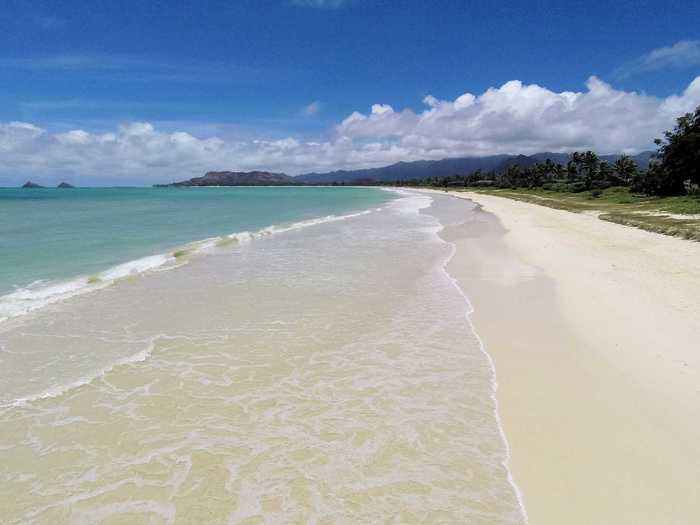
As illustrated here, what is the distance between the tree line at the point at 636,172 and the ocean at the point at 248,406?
50376 mm

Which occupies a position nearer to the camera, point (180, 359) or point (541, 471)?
point (541, 471)

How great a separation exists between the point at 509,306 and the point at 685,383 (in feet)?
15.4

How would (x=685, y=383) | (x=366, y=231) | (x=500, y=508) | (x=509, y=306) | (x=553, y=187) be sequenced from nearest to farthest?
(x=500, y=508)
(x=685, y=383)
(x=509, y=306)
(x=366, y=231)
(x=553, y=187)

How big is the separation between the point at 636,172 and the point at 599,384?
275 feet

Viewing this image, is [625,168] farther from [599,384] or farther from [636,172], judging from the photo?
[599,384]

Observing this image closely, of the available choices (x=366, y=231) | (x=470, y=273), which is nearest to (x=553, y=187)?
(x=366, y=231)

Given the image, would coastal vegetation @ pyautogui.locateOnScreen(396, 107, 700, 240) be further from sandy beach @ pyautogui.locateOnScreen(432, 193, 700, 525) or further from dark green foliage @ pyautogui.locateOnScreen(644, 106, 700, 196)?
sandy beach @ pyautogui.locateOnScreen(432, 193, 700, 525)

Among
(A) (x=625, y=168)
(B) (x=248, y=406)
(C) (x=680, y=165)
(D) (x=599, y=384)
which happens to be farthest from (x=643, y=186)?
(B) (x=248, y=406)

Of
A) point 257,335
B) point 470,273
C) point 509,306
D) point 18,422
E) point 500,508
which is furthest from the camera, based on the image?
point 470,273

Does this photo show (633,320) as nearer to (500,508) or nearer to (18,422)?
(500,508)

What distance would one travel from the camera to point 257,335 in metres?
9.31

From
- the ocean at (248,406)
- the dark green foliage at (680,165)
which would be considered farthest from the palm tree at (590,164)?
the ocean at (248,406)

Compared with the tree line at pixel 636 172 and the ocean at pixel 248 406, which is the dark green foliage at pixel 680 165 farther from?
the ocean at pixel 248 406

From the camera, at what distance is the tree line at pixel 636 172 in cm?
5009
